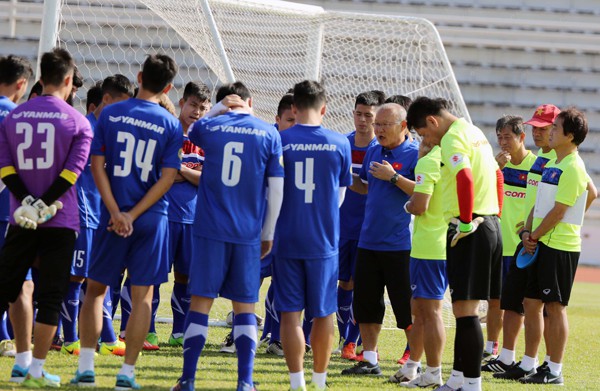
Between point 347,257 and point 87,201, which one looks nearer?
point 87,201

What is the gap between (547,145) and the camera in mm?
7871

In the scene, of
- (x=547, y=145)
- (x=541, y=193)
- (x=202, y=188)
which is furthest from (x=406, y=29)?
(x=202, y=188)

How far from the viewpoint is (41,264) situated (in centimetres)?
546

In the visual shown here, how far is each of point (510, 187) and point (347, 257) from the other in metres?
1.85

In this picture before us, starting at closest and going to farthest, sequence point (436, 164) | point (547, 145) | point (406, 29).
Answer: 1. point (436, 164)
2. point (547, 145)
3. point (406, 29)

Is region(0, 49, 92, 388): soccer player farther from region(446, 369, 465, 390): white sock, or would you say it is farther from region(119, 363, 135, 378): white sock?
region(446, 369, 465, 390): white sock

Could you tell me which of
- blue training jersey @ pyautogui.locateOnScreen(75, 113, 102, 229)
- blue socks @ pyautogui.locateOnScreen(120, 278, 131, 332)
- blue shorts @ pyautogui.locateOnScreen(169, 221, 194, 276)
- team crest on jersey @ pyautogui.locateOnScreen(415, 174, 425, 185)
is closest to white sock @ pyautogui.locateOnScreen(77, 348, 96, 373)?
blue training jersey @ pyautogui.locateOnScreen(75, 113, 102, 229)

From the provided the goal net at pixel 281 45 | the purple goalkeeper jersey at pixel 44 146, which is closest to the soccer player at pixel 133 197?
the purple goalkeeper jersey at pixel 44 146

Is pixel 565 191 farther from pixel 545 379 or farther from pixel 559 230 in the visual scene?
pixel 545 379

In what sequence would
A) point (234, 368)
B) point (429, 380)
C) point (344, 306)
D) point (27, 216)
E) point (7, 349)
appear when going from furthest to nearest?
1. point (344, 306)
2. point (234, 368)
3. point (7, 349)
4. point (429, 380)
5. point (27, 216)

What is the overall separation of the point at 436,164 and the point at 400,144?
2.29ft

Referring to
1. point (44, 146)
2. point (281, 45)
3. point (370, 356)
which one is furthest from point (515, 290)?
point (281, 45)

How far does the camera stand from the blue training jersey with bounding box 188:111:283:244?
543cm

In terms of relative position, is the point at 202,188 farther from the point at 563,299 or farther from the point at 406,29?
the point at 406,29
